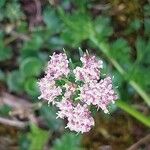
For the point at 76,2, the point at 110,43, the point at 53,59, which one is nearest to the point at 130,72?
the point at 110,43

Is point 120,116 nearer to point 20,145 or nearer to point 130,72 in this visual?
point 130,72

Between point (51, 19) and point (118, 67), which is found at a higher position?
point (51, 19)

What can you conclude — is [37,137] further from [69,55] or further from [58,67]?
[58,67]

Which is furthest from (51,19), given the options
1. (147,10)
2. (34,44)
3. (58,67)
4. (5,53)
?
(58,67)

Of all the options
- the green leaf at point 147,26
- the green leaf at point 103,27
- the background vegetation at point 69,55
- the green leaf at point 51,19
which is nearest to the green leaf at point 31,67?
the background vegetation at point 69,55

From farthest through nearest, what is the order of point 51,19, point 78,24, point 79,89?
point 51,19 < point 78,24 < point 79,89

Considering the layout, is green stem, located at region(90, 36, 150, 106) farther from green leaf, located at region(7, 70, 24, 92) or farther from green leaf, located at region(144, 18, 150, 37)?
green leaf, located at region(7, 70, 24, 92)
